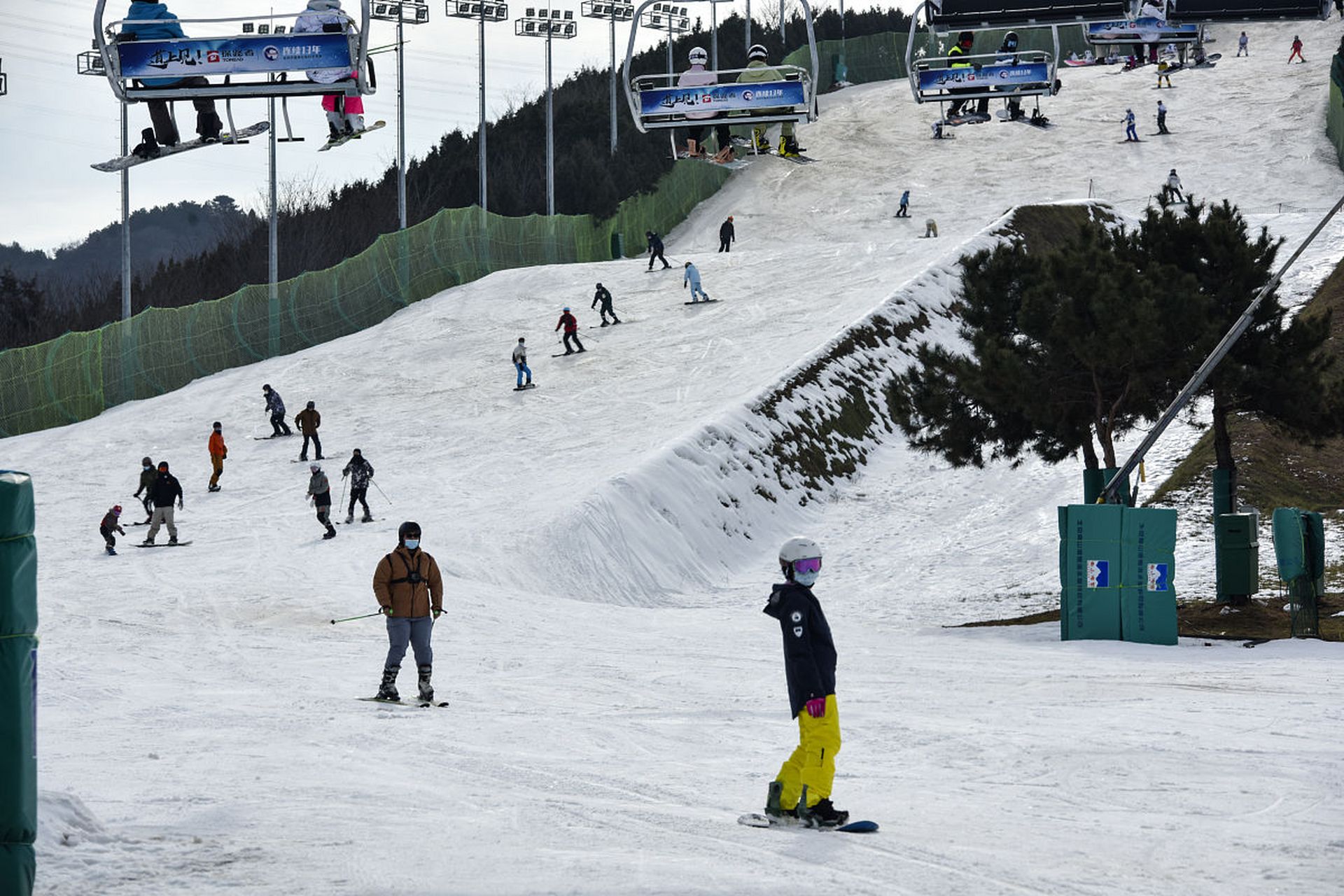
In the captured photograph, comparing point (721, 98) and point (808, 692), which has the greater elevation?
point (721, 98)

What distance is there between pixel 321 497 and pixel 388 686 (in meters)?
12.8

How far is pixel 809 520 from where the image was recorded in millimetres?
33219

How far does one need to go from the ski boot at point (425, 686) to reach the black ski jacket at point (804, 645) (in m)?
5.77

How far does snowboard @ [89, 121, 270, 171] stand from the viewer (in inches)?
685

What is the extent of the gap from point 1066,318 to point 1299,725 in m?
12.1

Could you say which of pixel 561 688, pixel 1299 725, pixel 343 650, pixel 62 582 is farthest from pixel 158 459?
pixel 1299 725

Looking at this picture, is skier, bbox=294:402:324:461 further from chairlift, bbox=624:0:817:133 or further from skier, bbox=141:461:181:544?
chairlift, bbox=624:0:817:133

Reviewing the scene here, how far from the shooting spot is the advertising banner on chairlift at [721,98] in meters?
20.2

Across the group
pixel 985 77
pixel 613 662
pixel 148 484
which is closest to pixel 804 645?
pixel 613 662

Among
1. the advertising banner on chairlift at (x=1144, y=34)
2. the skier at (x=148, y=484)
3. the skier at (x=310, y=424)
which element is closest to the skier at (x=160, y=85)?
the skier at (x=148, y=484)

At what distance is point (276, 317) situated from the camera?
48.0 meters

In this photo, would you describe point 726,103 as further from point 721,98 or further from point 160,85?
point 160,85

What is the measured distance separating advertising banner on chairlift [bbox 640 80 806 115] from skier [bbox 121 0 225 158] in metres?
5.57

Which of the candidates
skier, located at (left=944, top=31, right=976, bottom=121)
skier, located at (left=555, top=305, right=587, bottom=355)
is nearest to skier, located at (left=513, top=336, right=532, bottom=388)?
skier, located at (left=555, top=305, right=587, bottom=355)
